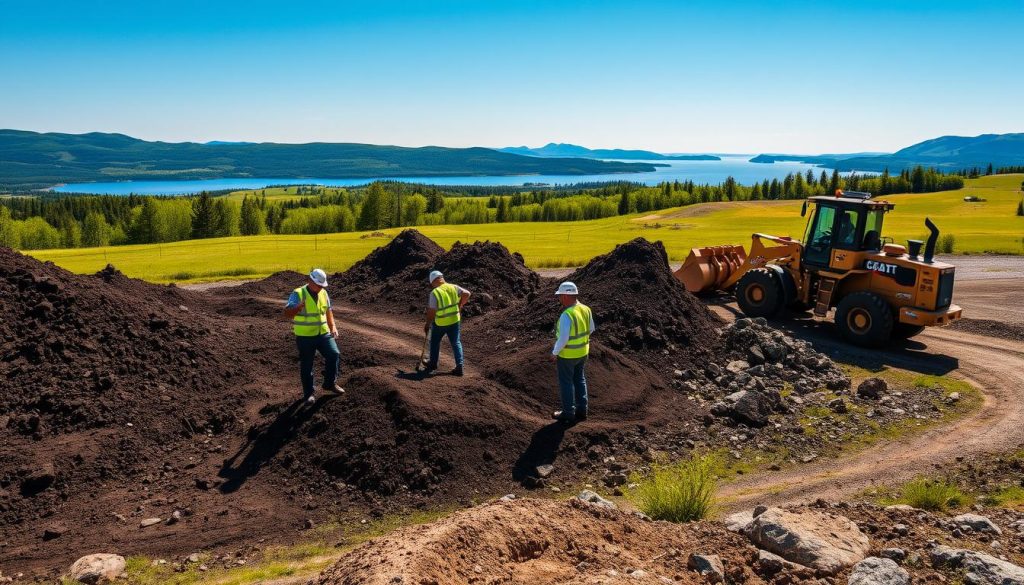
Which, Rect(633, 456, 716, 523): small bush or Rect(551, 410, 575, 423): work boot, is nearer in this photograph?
Rect(633, 456, 716, 523): small bush

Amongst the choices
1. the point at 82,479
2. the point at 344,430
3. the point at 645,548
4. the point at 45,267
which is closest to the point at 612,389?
the point at 344,430

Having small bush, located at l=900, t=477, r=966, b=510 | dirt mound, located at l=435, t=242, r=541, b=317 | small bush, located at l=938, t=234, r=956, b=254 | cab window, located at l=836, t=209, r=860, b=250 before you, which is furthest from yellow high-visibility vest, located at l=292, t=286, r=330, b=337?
small bush, located at l=938, t=234, r=956, b=254

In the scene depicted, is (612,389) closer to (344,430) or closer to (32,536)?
(344,430)

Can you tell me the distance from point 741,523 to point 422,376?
5788mm

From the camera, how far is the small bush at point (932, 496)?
7.98 meters

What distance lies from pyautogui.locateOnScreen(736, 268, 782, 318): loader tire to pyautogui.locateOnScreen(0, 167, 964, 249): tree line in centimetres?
6306

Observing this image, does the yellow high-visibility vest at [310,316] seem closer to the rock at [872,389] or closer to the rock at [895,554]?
the rock at [895,554]

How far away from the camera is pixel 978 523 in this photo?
682 cm

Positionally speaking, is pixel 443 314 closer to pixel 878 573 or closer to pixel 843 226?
pixel 878 573

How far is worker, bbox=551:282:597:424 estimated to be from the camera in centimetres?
→ 968

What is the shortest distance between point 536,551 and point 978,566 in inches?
148

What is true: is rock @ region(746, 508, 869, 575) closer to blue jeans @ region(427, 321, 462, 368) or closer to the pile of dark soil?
blue jeans @ region(427, 321, 462, 368)

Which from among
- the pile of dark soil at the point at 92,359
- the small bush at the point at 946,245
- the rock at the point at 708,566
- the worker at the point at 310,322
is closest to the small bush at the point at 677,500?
the rock at the point at 708,566

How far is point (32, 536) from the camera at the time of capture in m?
7.70
